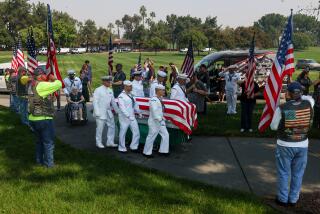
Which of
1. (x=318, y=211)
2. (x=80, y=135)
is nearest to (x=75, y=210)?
(x=318, y=211)

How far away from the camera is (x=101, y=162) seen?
27.2 ft

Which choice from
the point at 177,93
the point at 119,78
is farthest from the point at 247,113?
the point at 119,78

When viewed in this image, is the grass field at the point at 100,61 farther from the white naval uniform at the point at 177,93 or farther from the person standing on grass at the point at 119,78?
the white naval uniform at the point at 177,93

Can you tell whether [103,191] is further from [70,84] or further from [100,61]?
[100,61]

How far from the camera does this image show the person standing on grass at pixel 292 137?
19.2 ft

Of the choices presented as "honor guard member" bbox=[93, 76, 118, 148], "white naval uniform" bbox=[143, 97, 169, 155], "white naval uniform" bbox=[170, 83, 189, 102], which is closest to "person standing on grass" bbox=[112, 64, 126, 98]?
"honor guard member" bbox=[93, 76, 118, 148]

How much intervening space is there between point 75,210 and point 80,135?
5261 mm

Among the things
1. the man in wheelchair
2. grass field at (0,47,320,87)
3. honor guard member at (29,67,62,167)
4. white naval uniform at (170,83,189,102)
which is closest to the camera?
honor guard member at (29,67,62,167)

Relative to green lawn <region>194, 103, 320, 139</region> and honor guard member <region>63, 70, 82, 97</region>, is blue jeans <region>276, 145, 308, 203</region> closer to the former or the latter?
green lawn <region>194, 103, 320, 139</region>

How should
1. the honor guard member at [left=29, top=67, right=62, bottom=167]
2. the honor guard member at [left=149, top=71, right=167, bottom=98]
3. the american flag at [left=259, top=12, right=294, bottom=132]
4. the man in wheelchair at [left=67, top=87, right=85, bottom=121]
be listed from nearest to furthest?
the american flag at [left=259, top=12, right=294, bottom=132]
the honor guard member at [left=29, top=67, right=62, bottom=167]
the honor guard member at [left=149, top=71, right=167, bottom=98]
the man in wheelchair at [left=67, top=87, right=85, bottom=121]

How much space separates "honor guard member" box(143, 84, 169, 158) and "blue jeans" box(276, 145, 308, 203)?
3.18 metres

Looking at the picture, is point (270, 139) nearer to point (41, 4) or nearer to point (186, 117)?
point (186, 117)

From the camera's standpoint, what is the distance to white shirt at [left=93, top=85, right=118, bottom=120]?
946cm

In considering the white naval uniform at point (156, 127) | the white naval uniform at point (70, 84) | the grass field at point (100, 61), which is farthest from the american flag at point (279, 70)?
the grass field at point (100, 61)
